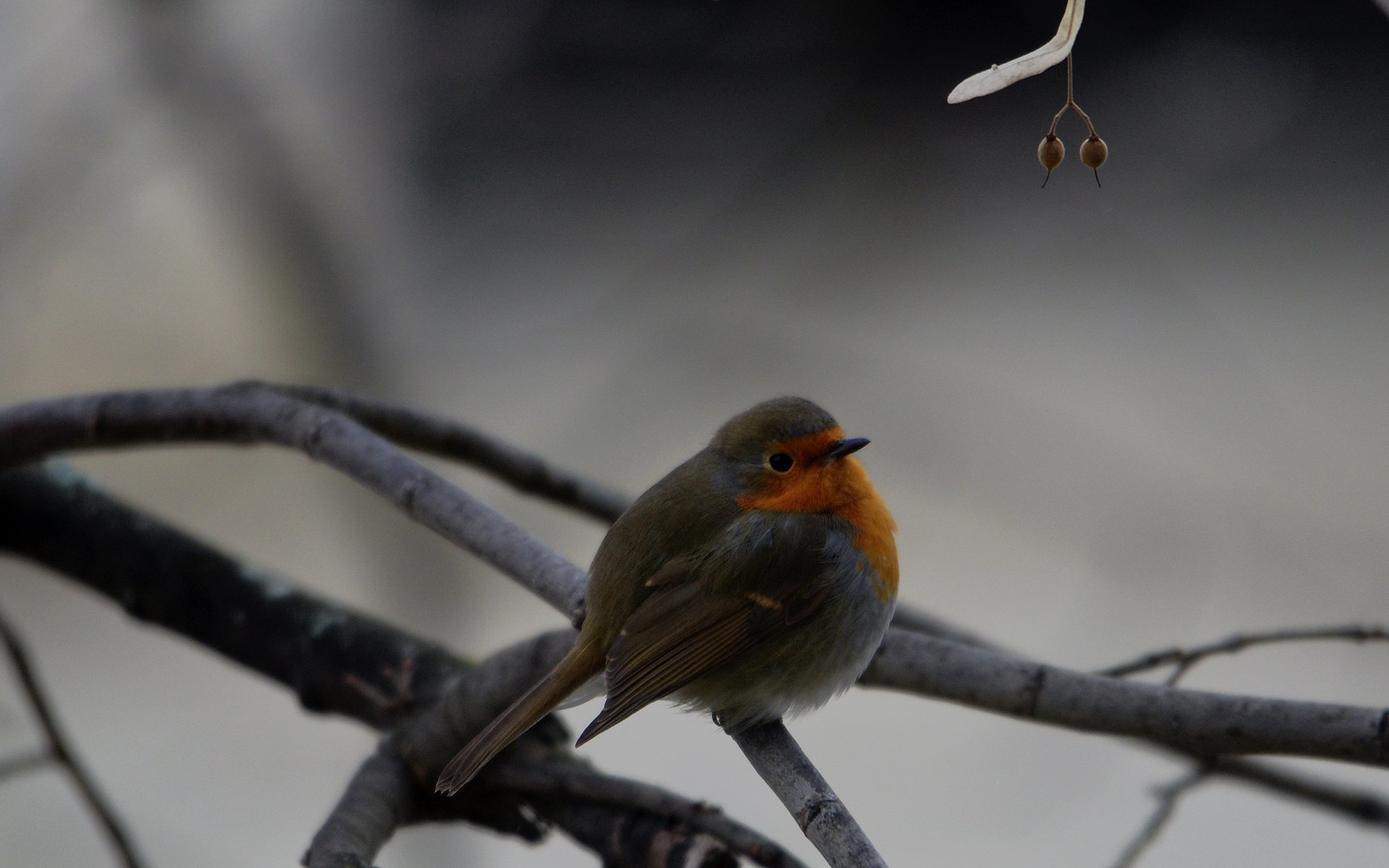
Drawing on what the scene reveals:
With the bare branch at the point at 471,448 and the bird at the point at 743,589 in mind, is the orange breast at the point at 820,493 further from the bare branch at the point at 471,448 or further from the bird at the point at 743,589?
the bare branch at the point at 471,448

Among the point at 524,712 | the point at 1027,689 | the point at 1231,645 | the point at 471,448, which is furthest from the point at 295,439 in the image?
the point at 1231,645

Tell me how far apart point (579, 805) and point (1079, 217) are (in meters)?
5.11

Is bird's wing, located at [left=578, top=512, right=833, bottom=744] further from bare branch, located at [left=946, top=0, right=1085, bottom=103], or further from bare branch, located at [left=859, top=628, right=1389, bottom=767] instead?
bare branch, located at [left=946, top=0, right=1085, bottom=103]

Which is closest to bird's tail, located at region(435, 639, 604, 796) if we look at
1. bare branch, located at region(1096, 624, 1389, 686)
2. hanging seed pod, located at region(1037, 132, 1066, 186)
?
bare branch, located at region(1096, 624, 1389, 686)

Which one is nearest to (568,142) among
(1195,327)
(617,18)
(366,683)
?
(617,18)

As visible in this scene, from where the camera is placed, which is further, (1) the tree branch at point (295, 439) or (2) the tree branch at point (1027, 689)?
(1) the tree branch at point (295, 439)

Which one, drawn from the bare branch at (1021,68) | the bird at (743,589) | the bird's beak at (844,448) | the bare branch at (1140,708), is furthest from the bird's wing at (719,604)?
the bare branch at (1021,68)

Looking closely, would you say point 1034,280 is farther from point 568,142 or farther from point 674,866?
point 674,866

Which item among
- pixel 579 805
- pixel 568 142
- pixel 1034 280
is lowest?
pixel 579 805

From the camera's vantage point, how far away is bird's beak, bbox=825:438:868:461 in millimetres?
2512

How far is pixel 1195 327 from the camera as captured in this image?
5.90 metres

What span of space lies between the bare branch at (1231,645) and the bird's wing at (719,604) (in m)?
0.61

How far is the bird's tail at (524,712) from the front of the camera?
7.01ft

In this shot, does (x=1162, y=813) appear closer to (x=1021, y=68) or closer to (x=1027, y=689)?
(x=1027, y=689)
